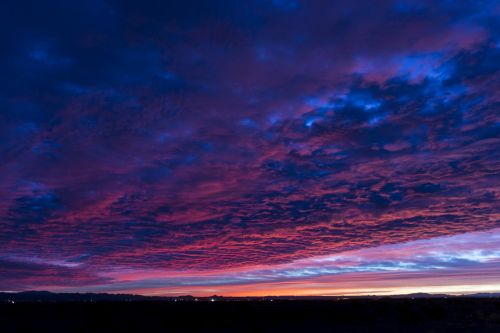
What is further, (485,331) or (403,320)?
(403,320)

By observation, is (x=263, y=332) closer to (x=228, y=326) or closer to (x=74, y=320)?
(x=228, y=326)

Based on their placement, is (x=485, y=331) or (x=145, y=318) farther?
(x=145, y=318)

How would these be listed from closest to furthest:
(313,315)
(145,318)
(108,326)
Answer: (108,326) < (145,318) < (313,315)

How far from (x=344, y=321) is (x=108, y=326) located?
26.5m

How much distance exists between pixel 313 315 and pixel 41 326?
33834 millimetres

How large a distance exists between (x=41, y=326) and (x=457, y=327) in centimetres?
3949

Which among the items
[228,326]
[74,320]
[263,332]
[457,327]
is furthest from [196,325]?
[457,327]

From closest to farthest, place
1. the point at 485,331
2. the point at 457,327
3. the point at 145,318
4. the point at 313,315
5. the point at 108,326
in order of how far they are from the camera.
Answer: the point at 485,331 → the point at 108,326 → the point at 457,327 → the point at 145,318 → the point at 313,315

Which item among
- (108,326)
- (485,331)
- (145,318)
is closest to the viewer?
(485,331)

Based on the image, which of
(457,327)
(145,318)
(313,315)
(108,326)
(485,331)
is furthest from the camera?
(313,315)

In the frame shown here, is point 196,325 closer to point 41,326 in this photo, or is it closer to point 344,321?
point 41,326

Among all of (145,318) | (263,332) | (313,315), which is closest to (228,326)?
(263,332)

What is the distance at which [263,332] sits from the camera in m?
42.4

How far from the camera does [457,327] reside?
4712 cm
